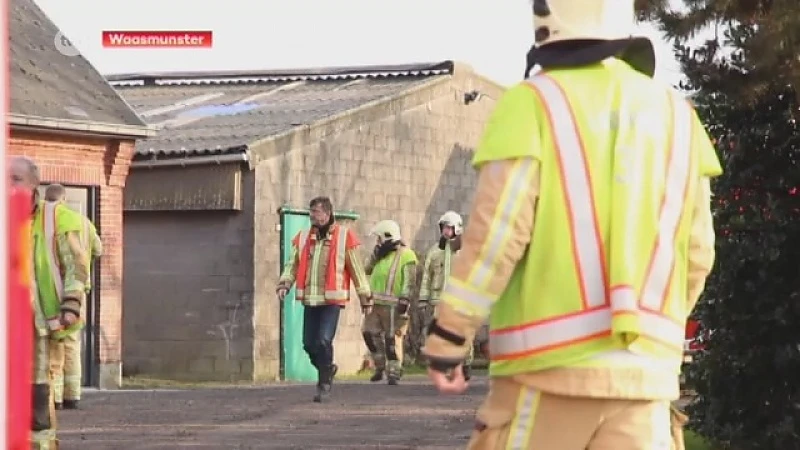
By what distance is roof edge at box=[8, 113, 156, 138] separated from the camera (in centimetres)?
2067

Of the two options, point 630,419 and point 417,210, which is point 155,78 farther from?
point 630,419

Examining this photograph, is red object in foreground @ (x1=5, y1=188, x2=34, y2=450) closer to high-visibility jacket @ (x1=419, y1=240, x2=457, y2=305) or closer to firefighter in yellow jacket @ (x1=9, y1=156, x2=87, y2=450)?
firefighter in yellow jacket @ (x1=9, y1=156, x2=87, y2=450)

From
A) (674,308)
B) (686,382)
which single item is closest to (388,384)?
(686,382)

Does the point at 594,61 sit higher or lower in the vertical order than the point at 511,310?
higher

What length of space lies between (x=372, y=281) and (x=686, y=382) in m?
10.4

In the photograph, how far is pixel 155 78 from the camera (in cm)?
3334

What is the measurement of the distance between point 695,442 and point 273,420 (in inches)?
170

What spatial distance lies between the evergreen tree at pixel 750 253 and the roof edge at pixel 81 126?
432 inches

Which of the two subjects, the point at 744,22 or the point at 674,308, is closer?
the point at 674,308

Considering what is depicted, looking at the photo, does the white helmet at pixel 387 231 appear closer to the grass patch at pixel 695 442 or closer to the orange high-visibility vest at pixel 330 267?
the orange high-visibility vest at pixel 330 267

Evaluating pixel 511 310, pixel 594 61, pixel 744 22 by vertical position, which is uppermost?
pixel 744 22

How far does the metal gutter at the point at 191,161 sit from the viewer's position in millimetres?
24516

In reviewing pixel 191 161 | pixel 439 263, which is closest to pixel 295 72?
pixel 191 161

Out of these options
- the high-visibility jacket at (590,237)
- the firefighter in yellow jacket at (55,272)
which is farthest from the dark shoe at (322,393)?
the high-visibility jacket at (590,237)
